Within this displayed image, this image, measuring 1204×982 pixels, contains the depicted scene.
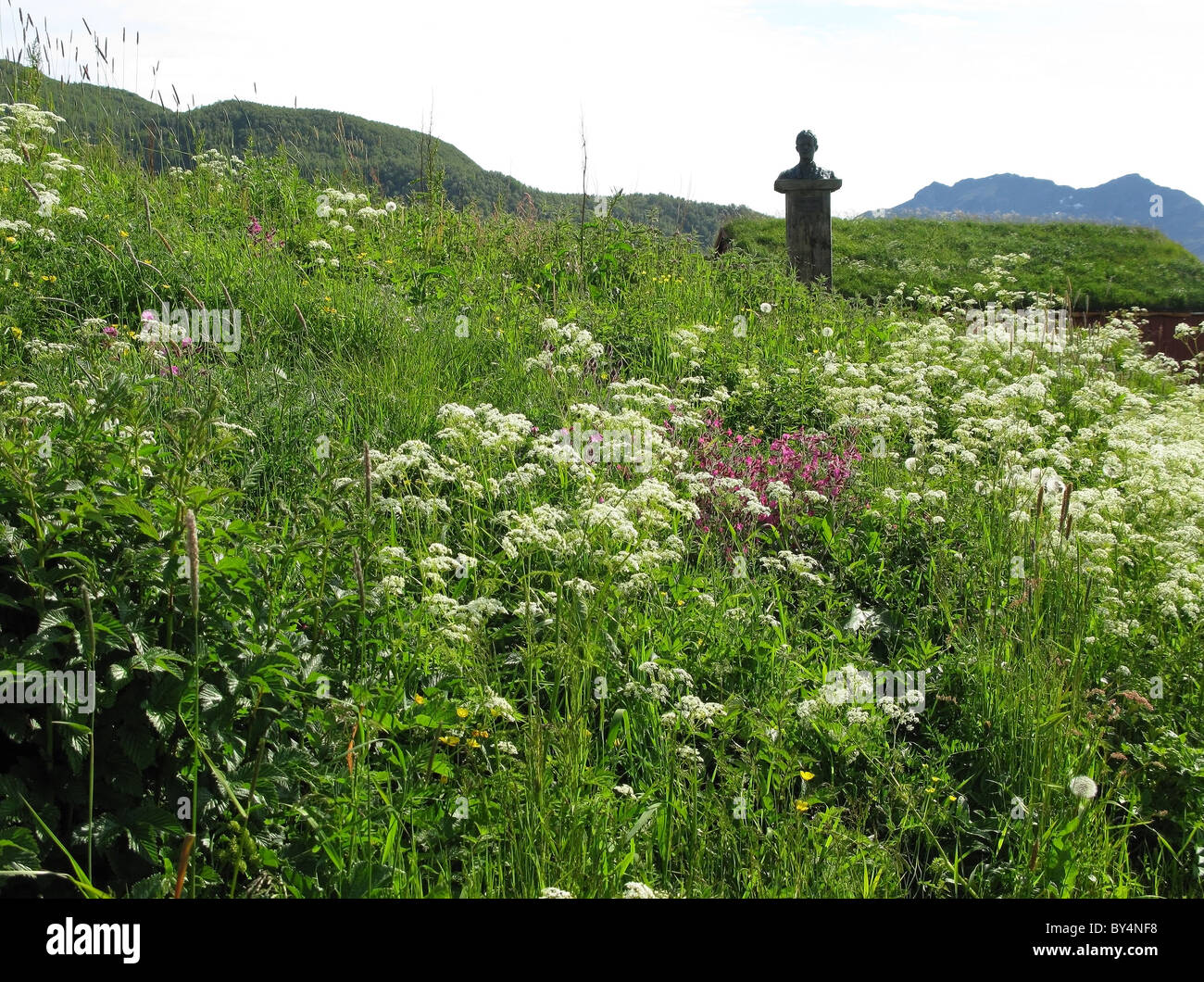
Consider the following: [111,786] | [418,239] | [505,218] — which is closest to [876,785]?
[111,786]

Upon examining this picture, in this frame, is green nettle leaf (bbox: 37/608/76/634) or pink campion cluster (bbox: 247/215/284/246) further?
pink campion cluster (bbox: 247/215/284/246)

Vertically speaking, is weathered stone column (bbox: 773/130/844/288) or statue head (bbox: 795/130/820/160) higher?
statue head (bbox: 795/130/820/160)

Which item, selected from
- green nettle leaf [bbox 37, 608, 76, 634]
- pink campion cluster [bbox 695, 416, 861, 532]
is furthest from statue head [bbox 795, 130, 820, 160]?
green nettle leaf [bbox 37, 608, 76, 634]

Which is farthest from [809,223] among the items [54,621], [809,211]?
[54,621]

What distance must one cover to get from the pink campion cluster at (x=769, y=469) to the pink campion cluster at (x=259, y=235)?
13.3ft

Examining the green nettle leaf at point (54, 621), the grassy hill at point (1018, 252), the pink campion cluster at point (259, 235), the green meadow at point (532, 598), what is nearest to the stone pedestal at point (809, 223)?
the grassy hill at point (1018, 252)

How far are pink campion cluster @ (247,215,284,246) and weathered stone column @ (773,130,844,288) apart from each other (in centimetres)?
616

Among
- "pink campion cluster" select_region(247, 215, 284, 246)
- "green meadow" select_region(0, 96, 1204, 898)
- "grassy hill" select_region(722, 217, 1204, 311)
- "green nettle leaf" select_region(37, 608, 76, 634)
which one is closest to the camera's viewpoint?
"green nettle leaf" select_region(37, 608, 76, 634)

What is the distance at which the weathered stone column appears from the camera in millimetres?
10734

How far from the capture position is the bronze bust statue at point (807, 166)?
35.2 feet

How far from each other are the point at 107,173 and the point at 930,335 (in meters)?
7.81

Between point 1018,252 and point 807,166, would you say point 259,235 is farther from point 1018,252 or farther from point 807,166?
point 1018,252

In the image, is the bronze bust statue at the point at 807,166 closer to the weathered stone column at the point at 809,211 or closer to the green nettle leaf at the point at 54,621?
the weathered stone column at the point at 809,211

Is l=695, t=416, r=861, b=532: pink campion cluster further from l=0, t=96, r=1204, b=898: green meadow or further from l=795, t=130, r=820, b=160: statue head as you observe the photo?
l=795, t=130, r=820, b=160: statue head
